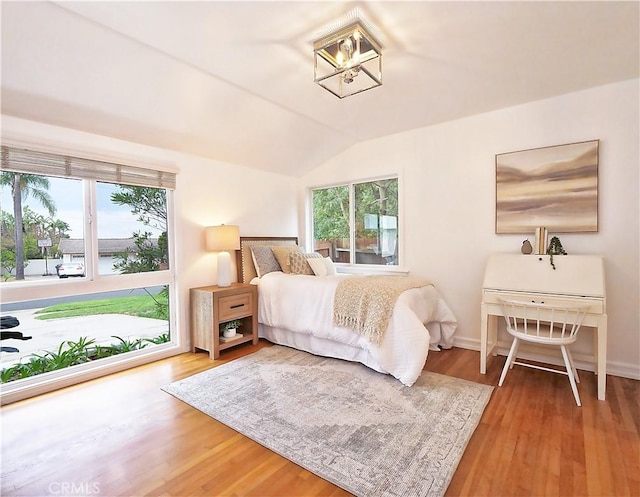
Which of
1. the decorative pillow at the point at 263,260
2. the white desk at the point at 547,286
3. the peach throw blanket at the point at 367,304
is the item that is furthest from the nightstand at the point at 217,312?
the white desk at the point at 547,286

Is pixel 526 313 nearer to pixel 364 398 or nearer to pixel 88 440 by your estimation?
pixel 364 398

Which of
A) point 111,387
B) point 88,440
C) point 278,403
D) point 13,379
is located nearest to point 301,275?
point 278,403

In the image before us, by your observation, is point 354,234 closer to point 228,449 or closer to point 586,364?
point 586,364

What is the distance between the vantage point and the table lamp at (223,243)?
11.0ft

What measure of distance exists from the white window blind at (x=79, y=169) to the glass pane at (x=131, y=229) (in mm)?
125

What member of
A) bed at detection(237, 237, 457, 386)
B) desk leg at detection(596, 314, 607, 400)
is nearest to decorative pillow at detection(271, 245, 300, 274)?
bed at detection(237, 237, 457, 386)

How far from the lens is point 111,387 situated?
2508 millimetres

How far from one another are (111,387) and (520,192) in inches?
155

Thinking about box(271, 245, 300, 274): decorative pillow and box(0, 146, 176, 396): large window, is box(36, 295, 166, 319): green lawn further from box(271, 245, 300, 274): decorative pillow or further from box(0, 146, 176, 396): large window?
box(271, 245, 300, 274): decorative pillow

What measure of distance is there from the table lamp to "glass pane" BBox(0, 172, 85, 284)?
3.58 ft

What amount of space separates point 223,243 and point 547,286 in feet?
9.81

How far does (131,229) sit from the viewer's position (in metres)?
3.04

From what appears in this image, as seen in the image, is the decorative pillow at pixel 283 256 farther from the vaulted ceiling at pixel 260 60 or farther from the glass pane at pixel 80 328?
the vaulted ceiling at pixel 260 60

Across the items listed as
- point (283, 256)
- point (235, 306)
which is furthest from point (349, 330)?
point (283, 256)
